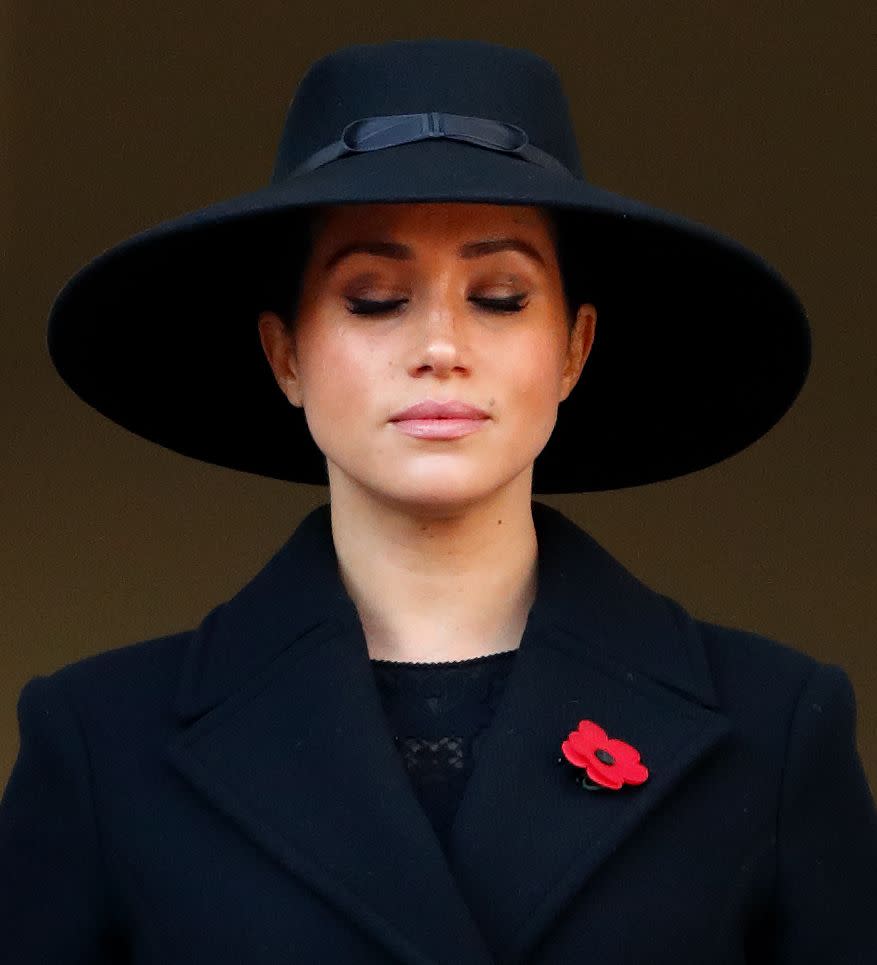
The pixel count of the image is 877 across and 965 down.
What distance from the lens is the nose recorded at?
2.53 m

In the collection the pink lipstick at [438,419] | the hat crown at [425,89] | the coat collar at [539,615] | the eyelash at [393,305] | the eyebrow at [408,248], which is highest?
the hat crown at [425,89]

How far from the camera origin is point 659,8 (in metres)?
3.93

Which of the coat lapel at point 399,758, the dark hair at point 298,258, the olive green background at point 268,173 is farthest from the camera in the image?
the olive green background at point 268,173

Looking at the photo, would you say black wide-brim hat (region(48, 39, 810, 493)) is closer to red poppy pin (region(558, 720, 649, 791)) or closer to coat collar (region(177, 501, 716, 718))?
coat collar (region(177, 501, 716, 718))

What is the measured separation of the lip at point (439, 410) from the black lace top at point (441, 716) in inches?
11.1

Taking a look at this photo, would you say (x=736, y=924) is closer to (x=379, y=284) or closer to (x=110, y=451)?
(x=379, y=284)

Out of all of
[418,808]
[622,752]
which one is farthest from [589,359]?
[418,808]

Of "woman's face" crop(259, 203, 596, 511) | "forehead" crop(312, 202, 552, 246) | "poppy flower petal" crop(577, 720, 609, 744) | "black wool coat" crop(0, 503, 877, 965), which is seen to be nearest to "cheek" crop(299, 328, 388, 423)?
"woman's face" crop(259, 203, 596, 511)

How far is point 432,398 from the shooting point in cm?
254

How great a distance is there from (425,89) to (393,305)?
23 cm

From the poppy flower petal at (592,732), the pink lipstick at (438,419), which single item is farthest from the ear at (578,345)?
the poppy flower petal at (592,732)

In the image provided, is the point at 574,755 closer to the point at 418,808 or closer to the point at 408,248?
the point at 418,808

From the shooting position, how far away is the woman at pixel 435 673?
2508 millimetres

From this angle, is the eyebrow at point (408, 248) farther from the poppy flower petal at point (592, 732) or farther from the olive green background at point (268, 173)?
the olive green background at point (268, 173)
